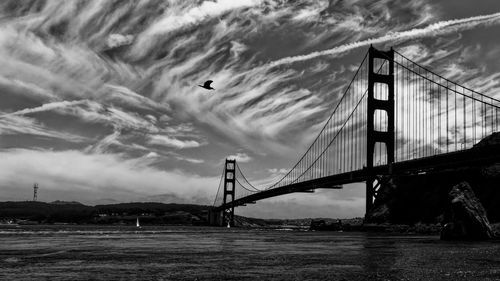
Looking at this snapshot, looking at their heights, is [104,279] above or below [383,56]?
below

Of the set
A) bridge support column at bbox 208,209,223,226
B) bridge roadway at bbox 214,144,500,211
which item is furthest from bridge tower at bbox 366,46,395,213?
bridge support column at bbox 208,209,223,226

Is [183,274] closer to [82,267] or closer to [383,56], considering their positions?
[82,267]

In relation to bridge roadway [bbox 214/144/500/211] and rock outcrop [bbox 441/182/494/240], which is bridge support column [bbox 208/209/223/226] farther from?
rock outcrop [bbox 441/182/494/240]

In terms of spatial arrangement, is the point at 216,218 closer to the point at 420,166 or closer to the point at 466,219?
the point at 420,166

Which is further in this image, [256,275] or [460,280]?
[256,275]

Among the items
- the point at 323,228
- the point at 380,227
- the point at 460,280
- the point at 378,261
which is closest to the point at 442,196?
the point at 380,227

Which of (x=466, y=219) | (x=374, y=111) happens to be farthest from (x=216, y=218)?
(x=466, y=219)

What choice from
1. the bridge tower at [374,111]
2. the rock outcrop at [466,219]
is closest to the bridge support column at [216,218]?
the bridge tower at [374,111]

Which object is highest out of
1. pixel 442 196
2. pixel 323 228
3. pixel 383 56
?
pixel 383 56
